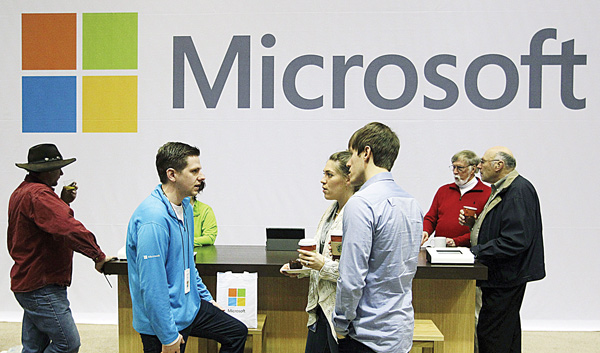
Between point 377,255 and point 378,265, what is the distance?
41 mm

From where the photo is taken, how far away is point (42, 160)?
3025 mm

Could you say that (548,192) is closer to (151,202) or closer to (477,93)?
(477,93)

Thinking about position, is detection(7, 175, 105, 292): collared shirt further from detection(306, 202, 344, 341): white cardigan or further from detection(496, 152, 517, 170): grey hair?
detection(496, 152, 517, 170): grey hair

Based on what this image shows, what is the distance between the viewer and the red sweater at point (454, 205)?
404 centimetres

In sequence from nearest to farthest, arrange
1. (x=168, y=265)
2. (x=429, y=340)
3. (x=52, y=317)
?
1. (x=168, y=265)
2. (x=429, y=340)
3. (x=52, y=317)

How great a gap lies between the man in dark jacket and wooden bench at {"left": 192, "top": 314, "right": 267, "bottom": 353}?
4.42ft

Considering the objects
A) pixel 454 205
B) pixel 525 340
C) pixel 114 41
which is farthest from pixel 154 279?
pixel 525 340

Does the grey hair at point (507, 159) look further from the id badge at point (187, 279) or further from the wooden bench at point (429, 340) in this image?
the id badge at point (187, 279)

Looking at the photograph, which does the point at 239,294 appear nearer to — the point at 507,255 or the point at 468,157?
the point at 507,255

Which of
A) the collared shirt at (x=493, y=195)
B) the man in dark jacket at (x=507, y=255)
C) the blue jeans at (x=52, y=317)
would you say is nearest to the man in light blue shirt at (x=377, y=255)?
the man in dark jacket at (x=507, y=255)

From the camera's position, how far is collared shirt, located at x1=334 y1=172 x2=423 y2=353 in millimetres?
1895

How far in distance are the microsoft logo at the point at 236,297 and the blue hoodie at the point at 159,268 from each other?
49 cm

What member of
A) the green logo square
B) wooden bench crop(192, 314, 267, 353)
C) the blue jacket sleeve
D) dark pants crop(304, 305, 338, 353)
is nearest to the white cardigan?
dark pants crop(304, 305, 338, 353)

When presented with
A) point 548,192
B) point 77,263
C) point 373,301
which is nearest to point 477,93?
point 548,192
